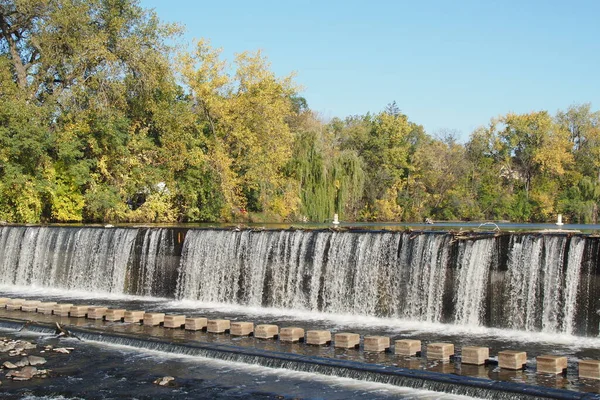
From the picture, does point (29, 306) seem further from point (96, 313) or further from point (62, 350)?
point (62, 350)

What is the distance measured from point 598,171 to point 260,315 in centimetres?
4575

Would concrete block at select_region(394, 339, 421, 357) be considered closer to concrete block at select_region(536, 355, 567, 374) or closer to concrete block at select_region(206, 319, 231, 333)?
concrete block at select_region(536, 355, 567, 374)

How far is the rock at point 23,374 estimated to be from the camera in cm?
1183

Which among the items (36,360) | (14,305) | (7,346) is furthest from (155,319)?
(14,305)

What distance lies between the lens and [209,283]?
20906 mm

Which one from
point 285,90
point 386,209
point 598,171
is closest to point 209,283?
point 285,90

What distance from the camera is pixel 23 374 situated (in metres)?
11.9

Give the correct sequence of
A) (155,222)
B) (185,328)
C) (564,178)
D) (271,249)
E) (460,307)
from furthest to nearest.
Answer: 1. (564,178)
2. (155,222)
3. (271,249)
4. (460,307)
5. (185,328)

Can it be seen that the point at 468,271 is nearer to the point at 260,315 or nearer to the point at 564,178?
the point at 260,315

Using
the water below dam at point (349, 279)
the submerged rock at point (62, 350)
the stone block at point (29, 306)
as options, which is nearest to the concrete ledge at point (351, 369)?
the water below dam at point (349, 279)

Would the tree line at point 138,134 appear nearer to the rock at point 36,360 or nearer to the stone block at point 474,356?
the rock at point 36,360

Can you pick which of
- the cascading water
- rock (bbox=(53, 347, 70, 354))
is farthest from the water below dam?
rock (bbox=(53, 347, 70, 354))

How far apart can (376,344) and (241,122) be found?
2490cm

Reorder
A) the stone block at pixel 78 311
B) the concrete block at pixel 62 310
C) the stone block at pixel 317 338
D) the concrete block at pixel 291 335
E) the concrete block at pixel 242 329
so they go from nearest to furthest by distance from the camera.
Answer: the stone block at pixel 317 338
the concrete block at pixel 291 335
the concrete block at pixel 242 329
the stone block at pixel 78 311
the concrete block at pixel 62 310
